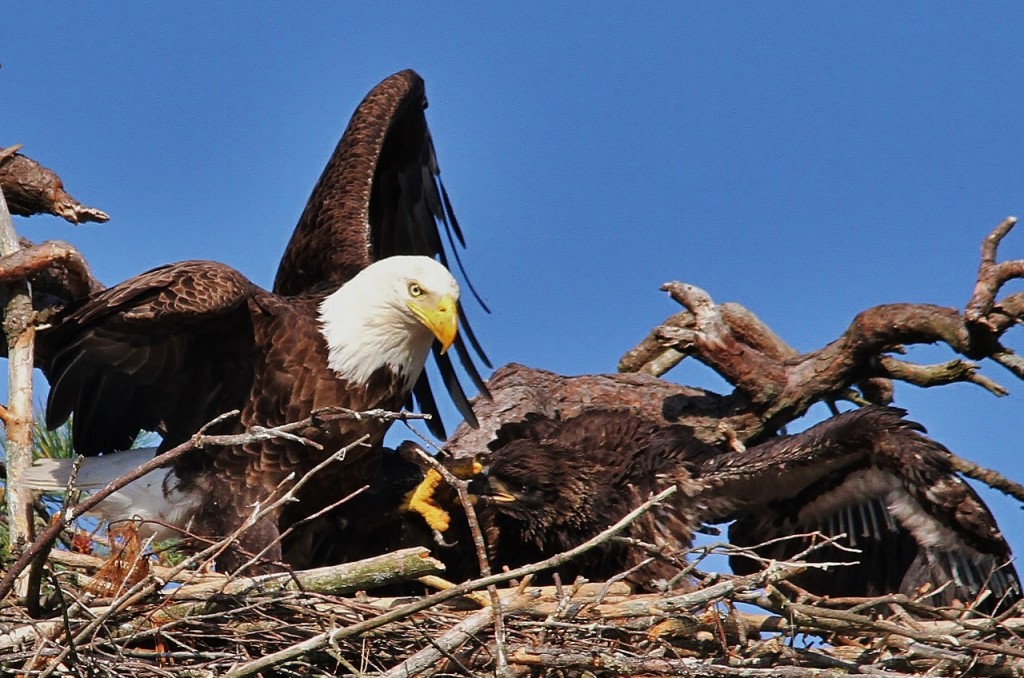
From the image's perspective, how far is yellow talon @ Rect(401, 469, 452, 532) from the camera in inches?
227

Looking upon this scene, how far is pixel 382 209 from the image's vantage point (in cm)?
726

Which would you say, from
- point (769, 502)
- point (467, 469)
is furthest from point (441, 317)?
point (769, 502)

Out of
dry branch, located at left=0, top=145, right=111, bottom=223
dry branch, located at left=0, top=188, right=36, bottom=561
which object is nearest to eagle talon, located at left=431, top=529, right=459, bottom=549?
dry branch, located at left=0, top=188, right=36, bottom=561

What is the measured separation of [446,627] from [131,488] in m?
1.66

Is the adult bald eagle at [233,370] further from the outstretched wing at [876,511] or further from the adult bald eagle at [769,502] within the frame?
the outstretched wing at [876,511]

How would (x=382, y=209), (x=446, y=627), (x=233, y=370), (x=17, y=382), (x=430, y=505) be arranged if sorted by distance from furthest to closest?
(x=382, y=209) → (x=430, y=505) → (x=233, y=370) → (x=17, y=382) → (x=446, y=627)

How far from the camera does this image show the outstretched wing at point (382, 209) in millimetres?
6633

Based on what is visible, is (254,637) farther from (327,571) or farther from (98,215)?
(98,215)

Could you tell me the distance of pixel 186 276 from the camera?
5.16m

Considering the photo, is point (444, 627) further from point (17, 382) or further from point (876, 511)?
point (876, 511)

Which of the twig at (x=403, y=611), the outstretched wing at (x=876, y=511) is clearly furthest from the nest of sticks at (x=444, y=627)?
the outstretched wing at (x=876, y=511)

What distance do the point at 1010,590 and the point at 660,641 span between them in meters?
1.58

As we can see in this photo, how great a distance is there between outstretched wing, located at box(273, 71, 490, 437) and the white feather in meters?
1.19

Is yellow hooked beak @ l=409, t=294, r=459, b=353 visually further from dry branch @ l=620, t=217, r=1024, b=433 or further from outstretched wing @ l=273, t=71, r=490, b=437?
dry branch @ l=620, t=217, r=1024, b=433
